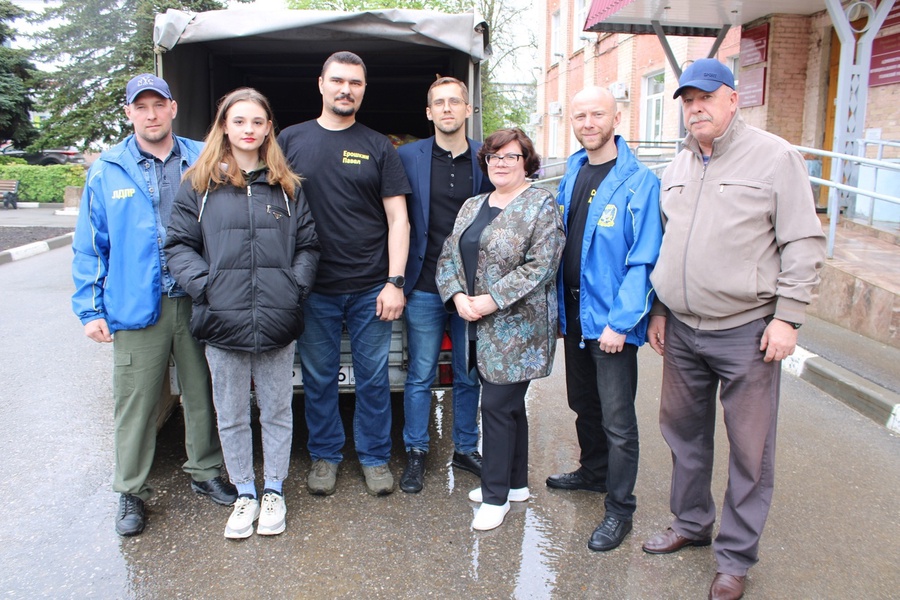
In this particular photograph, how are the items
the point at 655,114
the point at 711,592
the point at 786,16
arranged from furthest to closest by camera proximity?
the point at 655,114 → the point at 786,16 → the point at 711,592

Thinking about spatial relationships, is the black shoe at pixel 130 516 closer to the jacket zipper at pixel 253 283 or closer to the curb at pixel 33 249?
the jacket zipper at pixel 253 283

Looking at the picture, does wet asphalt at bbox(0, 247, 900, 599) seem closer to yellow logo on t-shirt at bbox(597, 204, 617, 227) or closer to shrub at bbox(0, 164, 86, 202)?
yellow logo on t-shirt at bbox(597, 204, 617, 227)

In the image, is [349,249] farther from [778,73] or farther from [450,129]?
[778,73]

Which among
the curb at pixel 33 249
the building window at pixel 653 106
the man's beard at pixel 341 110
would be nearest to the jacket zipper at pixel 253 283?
the man's beard at pixel 341 110

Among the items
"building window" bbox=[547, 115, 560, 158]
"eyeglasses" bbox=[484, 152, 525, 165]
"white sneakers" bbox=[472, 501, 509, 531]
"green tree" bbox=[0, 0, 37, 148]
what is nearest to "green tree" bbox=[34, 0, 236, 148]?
"green tree" bbox=[0, 0, 37, 148]

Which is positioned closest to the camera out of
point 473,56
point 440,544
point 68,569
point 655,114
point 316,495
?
point 68,569

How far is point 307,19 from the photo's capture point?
4035mm

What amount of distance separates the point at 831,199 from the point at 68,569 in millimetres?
6964

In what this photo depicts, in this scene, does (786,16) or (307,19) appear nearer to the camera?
(307,19)

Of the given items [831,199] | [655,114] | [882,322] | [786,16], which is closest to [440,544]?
[882,322]

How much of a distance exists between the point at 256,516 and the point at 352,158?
5.96 feet

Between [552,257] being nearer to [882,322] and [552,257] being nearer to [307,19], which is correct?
[307,19]

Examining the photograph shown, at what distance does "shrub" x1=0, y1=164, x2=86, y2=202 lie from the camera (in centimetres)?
2200

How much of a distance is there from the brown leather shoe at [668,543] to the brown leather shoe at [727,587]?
1.05 ft
